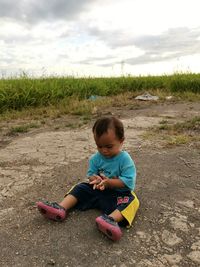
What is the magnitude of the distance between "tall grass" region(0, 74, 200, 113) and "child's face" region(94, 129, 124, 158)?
5010 millimetres

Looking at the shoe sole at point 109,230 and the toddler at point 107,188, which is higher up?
the toddler at point 107,188

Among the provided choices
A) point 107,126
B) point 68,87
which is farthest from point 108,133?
point 68,87

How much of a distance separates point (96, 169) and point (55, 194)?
50 centimetres

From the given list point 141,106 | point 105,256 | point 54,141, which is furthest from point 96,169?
point 141,106

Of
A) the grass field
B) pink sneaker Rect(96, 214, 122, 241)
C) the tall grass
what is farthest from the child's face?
the tall grass

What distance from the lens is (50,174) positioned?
3605 millimetres

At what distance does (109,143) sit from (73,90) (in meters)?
6.29

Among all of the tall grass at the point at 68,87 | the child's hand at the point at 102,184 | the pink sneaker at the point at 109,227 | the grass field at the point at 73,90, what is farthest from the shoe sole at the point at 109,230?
the tall grass at the point at 68,87

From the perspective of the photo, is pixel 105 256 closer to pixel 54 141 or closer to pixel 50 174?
pixel 50 174

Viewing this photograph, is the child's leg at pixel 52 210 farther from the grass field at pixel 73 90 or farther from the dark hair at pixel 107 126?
the grass field at pixel 73 90

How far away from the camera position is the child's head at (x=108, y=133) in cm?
258

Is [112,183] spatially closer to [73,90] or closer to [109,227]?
[109,227]

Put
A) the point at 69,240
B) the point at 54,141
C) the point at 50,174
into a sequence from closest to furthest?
the point at 69,240, the point at 50,174, the point at 54,141

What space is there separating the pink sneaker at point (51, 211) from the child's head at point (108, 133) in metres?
0.53
